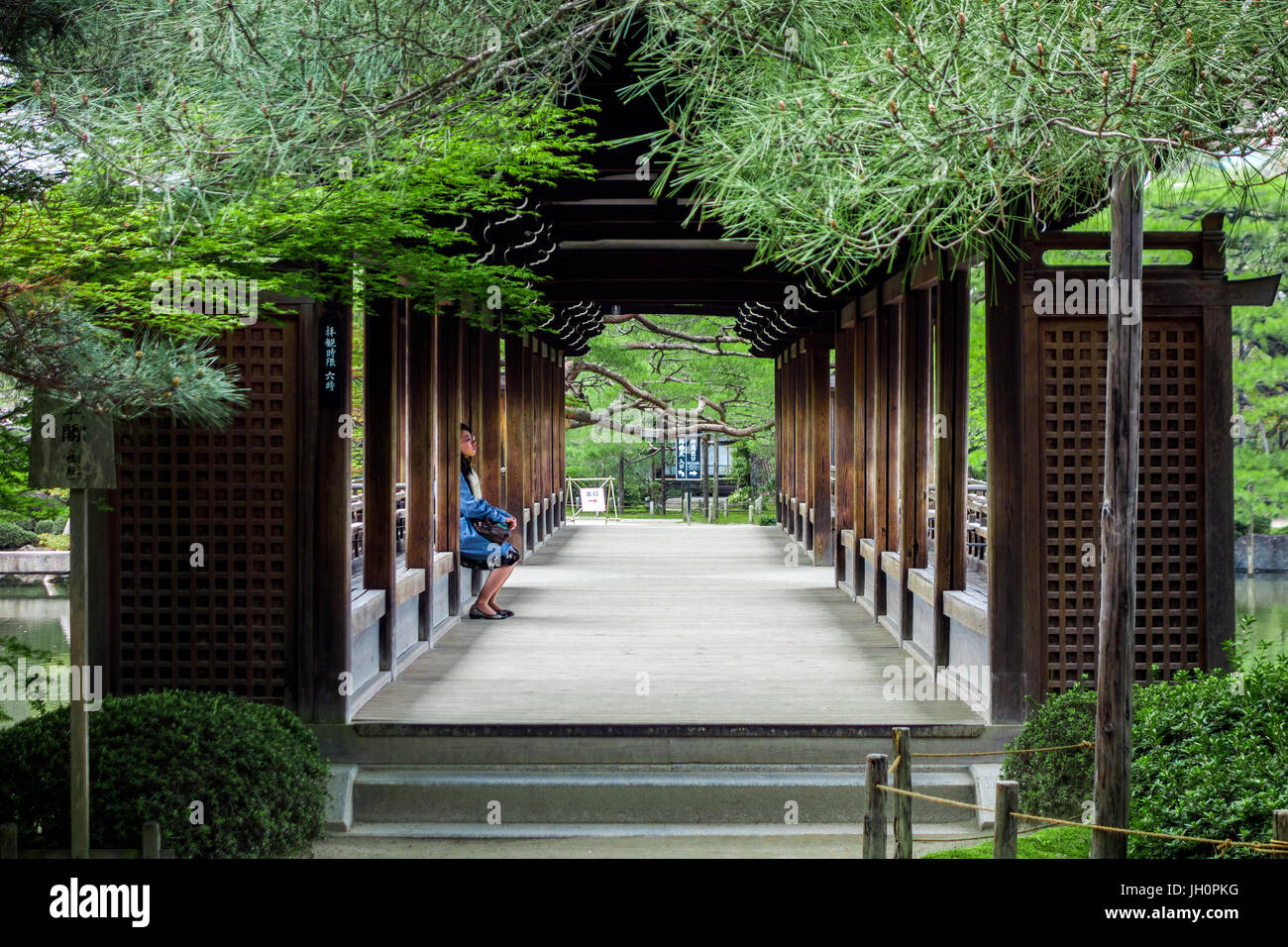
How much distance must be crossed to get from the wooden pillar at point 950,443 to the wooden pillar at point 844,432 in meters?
3.84

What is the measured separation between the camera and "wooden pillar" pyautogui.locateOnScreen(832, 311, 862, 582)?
36.7 feet

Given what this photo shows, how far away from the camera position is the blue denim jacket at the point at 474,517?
28.6ft

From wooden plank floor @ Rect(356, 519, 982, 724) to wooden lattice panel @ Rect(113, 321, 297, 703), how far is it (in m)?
0.70

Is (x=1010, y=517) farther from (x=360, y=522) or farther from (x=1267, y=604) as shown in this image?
(x=1267, y=604)

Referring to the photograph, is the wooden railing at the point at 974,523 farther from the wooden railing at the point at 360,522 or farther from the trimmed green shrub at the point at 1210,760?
the trimmed green shrub at the point at 1210,760

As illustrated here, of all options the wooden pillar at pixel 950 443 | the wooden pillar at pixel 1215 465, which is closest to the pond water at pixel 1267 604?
the wooden pillar at pixel 950 443

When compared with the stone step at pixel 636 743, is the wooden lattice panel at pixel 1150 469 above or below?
above

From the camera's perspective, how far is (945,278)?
679 centimetres

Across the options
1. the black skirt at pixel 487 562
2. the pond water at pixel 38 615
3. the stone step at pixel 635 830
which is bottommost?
the pond water at pixel 38 615

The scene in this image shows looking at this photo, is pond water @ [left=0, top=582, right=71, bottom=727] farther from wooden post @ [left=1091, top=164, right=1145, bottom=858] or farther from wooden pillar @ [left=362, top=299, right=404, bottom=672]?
wooden post @ [left=1091, top=164, right=1145, bottom=858]

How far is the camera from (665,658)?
759 cm

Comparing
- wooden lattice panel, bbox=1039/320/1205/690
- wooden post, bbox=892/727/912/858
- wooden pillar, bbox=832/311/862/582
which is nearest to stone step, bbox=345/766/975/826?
wooden lattice panel, bbox=1039/320/1205/690

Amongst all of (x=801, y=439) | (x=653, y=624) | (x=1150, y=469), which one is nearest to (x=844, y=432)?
(x=653, y=624)

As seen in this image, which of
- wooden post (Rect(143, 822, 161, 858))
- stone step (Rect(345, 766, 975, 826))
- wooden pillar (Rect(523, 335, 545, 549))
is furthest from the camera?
wooden pillar (Rect(523, 335, 545, 549))
